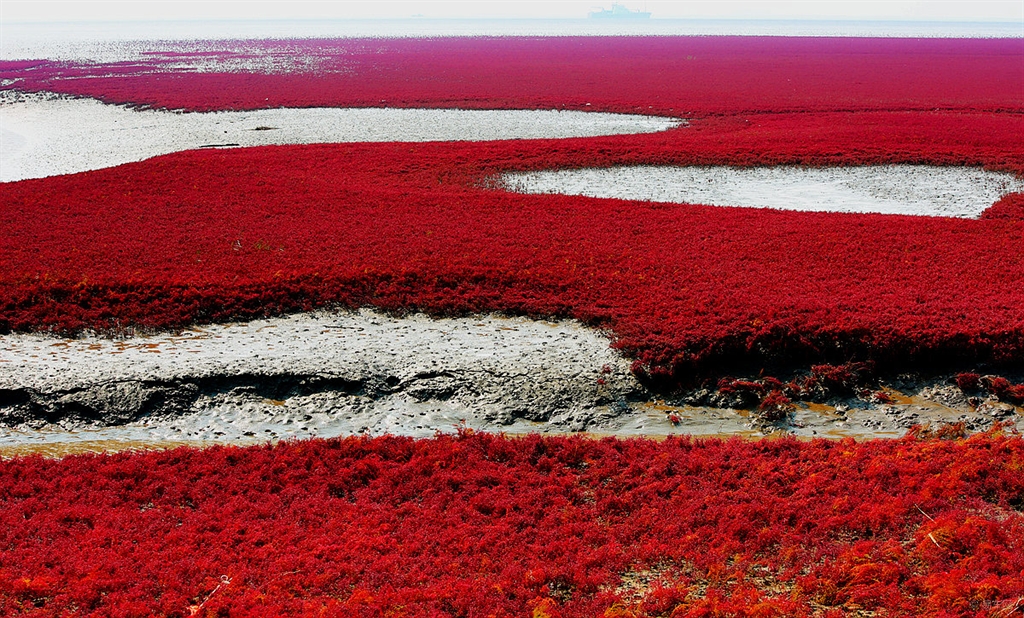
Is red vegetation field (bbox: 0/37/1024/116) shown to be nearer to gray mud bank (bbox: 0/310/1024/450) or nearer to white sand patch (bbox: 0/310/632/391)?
white sand patch (bbox: 0/310/632/391)

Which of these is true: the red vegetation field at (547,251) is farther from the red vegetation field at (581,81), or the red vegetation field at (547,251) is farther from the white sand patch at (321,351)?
the red vegetation field at (581,81)

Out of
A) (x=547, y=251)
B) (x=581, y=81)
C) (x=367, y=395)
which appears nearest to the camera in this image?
(x=367, y=395)

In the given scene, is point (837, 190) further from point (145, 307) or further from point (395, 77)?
point (395, 77)

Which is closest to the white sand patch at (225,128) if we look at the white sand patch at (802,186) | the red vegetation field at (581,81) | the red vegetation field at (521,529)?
the red vegetation field at (581,81)

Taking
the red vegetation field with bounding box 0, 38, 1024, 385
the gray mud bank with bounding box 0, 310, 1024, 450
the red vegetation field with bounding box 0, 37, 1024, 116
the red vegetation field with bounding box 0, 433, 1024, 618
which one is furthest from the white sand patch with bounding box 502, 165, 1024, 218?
the red vegetation field with bounding box 0, 37, 1024, 116

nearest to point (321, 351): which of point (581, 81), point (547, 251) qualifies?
point (547, 251)

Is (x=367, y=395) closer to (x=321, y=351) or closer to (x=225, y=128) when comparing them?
(x=321, y=351)
